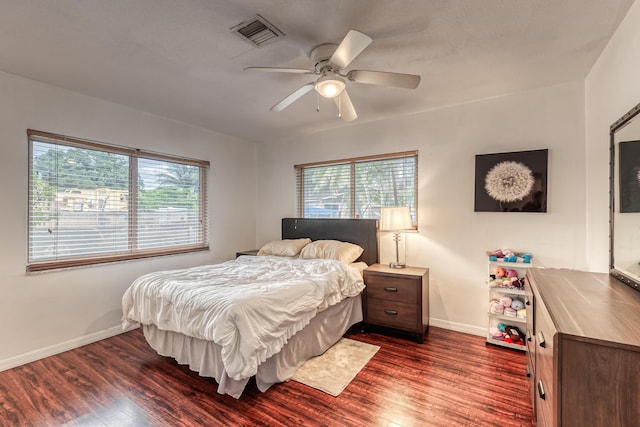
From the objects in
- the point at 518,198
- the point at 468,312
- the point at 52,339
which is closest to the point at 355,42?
the point at 518,198

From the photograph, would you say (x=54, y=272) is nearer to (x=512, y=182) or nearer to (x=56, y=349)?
(x=56, y=349)

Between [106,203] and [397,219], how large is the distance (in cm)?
321

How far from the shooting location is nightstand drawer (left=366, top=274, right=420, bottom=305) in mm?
2982

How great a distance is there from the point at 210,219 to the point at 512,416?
3894mm

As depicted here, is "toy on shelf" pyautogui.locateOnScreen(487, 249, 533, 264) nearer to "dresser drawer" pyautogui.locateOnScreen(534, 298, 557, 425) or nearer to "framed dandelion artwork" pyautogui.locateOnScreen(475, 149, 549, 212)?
"framed dandelion artwork" pyautogui.locateOnScreen(475, 149, 549, 212)

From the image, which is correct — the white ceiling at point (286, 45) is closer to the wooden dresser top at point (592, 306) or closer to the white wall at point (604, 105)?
the white wall at point (604, 105)

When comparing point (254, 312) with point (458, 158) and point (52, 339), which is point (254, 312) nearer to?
point (52, 339)

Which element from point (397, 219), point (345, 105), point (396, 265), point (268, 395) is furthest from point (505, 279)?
point (268, 395)

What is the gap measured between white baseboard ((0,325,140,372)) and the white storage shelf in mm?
3969

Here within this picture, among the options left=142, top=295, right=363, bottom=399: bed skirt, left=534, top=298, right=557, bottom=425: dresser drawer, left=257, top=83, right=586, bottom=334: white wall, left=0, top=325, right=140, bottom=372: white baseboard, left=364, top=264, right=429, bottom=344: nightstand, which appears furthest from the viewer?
left=364, top=264, right=429, bottom=344: nightstand

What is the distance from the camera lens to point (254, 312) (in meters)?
1.97

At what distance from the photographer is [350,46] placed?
1.72 metres

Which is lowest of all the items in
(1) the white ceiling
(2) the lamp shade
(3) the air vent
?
(2) the lamp shade

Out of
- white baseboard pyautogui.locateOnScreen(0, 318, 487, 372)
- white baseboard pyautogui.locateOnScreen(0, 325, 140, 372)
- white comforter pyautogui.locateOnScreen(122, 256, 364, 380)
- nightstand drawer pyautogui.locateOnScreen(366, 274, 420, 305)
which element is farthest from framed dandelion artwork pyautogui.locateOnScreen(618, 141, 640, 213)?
white baseboard pyautogui.locateOnScreen(0, 325, 140, 372)
